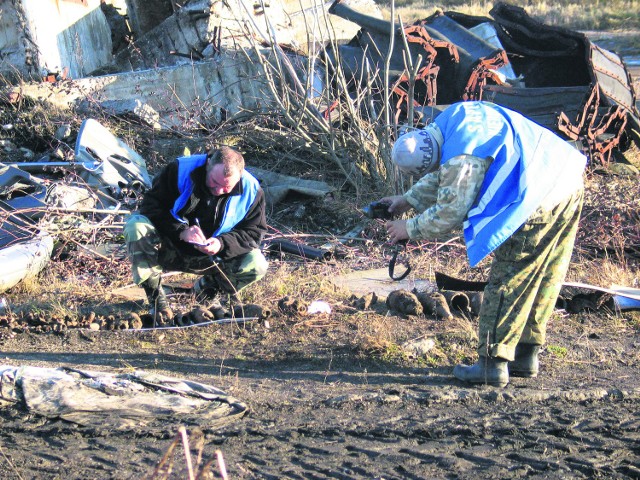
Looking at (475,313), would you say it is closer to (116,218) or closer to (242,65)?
(116,218)

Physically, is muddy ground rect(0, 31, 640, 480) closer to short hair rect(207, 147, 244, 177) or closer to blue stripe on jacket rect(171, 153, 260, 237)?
blue stripe on jacket rect(171, 153, 260, 237)

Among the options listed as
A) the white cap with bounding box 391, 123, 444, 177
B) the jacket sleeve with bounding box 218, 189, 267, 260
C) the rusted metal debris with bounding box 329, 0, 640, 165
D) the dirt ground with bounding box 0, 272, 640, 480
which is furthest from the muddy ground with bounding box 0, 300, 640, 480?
the rusted metal debris with bounding box 329, 0, 640, 165

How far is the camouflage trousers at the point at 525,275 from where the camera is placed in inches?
160

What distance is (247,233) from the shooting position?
17.6 feet

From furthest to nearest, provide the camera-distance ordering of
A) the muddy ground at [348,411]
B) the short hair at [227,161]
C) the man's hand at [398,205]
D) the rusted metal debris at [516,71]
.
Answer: the rusted metal debris at [516,71], the short hair at [227,161], the man's hand at [398,205], the muddy ground at [348,411]

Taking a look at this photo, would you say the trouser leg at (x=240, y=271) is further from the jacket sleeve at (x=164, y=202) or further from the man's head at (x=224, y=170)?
the man's head at (x=224, y=170)

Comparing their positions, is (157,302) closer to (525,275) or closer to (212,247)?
(212,247)

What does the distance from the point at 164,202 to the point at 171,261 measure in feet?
1.44

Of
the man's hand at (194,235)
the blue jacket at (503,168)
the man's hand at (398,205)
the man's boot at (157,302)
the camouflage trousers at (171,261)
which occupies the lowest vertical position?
the man's boot at (157,302)

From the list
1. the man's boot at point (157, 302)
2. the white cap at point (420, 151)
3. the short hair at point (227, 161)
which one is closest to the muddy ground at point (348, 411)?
the man's boot at point (157, 302)

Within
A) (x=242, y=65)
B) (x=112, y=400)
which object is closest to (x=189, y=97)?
(x=242, y=65)

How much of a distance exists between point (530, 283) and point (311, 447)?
1513 millimetres

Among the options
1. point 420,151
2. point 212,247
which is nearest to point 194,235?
point 212,247

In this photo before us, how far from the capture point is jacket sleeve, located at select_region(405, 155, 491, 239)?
3.87m
